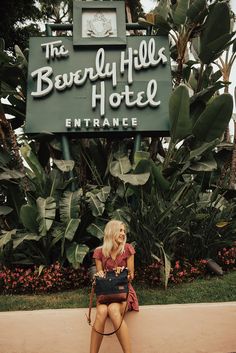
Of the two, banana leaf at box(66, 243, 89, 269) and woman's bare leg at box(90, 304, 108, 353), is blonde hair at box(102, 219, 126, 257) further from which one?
banana leaf at box(66, 243, 89, 269)

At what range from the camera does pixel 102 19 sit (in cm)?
720

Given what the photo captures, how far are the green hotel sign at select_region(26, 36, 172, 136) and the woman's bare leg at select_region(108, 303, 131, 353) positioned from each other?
3.52 meters

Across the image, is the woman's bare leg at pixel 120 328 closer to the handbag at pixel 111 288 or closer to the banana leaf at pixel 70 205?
the handbag at pixel 111 288

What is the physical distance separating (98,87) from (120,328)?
4.38 meters

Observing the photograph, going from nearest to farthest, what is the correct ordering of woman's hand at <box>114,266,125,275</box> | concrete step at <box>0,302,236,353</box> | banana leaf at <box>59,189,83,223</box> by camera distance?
woman's hand at <box>114,266,125,275</box>, concrete step at <box>0,302,236,353</box>, banana leaf at <box>59,189,83,223</box>

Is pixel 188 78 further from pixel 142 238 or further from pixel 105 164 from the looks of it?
pixel 142 238

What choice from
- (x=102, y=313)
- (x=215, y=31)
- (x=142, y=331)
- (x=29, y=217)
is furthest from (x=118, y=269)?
(x=215, y=31)

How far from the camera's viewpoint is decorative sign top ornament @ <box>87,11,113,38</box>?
7.10m

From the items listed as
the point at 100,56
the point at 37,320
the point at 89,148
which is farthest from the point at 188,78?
the point at 37,320

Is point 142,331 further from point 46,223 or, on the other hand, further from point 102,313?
point 46,223

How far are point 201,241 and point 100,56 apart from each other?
3622 mm

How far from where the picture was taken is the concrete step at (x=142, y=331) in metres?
4.12

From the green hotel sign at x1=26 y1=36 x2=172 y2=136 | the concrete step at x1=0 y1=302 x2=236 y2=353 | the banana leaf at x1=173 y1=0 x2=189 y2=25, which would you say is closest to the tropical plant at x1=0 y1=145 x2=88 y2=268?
the green hotel sign at x1=26 y1=36 x2=172 y2=136

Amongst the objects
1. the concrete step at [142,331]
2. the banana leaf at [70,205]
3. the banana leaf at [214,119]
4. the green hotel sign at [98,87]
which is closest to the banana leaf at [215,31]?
the green hotel sign at [98,87]
